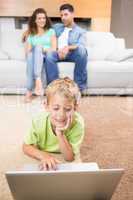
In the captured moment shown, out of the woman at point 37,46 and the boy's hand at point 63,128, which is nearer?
the boy's hand at point 63,128

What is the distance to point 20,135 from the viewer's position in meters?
2.11

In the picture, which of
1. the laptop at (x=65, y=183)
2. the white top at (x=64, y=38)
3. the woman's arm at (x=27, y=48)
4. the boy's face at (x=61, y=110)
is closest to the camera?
the laptop at (x=65, y=183)

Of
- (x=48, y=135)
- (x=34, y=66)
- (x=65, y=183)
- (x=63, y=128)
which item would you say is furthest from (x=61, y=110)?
(x=34, y=66)

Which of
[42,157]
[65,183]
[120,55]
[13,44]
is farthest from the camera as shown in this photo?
[13,44]

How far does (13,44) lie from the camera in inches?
140

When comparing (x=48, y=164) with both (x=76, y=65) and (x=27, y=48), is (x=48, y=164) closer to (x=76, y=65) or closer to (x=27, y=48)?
(x=76, y=65)

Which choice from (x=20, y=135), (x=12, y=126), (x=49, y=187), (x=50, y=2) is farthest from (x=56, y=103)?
(x=50, y=2)

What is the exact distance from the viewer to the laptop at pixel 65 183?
28.3 inches

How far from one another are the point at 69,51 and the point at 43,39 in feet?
1.15

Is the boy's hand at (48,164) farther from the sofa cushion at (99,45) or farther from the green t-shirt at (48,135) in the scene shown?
the sofa cushion at (99,45)

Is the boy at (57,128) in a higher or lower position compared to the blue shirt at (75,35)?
lower

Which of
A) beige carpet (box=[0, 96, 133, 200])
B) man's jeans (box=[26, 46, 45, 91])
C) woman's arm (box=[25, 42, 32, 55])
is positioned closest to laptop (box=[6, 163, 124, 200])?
beige carpet (box=[0, 96, 133, 200])

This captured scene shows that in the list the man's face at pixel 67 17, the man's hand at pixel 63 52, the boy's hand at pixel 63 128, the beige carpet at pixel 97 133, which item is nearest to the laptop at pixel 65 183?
the boy's hand at pixel 63 128

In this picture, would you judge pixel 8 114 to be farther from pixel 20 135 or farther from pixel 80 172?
pixel 80 172
